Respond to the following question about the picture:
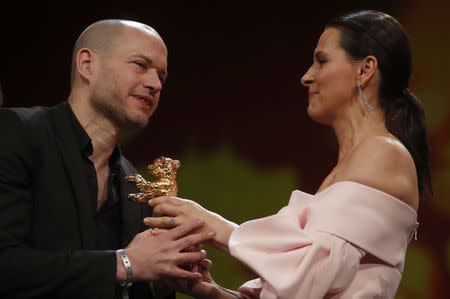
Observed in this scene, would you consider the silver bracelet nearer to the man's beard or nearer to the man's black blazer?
the man's black blazer

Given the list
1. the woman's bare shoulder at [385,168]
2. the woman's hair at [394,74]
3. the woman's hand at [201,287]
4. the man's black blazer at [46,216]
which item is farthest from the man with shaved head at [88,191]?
the woman's hair at [394,74]

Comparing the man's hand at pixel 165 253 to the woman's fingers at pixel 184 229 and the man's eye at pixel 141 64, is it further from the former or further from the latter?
the man's eye at pixel 141 64

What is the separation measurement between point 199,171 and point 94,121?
161 centimetres

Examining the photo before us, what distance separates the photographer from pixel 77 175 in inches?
71.7

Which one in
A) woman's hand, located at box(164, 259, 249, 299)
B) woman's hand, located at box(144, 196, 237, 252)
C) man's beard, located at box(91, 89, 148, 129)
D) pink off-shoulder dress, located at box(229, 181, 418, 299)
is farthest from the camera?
man's beard, located at box(91, 89, 148, 129)

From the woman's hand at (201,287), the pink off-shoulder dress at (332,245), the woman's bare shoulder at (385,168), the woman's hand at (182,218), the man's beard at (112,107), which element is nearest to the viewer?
the pink off-shoulder dress at (332,245)

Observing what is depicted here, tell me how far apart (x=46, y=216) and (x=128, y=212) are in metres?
0.34

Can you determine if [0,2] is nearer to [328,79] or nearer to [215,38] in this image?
[215,38]

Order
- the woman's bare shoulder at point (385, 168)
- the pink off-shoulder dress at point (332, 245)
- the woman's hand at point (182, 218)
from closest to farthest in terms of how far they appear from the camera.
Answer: the pink off-shoulder dress at point (332, 245)
the woman's bare shoulder at point (385, 168)
the woman's hand at point (182, 218)

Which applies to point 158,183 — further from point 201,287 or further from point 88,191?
point 201,287

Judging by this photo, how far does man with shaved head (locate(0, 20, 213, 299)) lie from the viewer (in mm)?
1625

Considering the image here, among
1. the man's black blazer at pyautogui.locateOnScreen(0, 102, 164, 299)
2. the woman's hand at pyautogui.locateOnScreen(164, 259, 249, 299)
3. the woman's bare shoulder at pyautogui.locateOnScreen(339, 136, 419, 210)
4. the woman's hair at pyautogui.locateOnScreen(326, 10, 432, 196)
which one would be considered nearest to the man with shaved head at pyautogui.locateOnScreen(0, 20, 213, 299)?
the man's black blazer at pyautogui.locateOnScreen(0, 102, 164, 299)

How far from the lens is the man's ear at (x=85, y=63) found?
207 centimetres

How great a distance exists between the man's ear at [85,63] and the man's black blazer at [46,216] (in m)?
0.18
